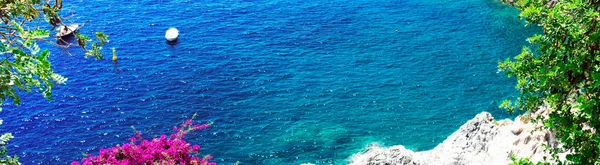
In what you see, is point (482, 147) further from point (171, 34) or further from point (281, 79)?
point (171, 34)

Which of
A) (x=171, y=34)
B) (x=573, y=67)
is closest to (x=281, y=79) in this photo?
(x=171, y=34)

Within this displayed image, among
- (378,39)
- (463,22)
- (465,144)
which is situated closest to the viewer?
(465,144)

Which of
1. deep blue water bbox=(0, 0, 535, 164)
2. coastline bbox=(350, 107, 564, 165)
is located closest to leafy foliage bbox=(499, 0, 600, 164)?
coastline bbox=(350, 107, 564, 165)

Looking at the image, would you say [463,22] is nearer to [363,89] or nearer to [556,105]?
[363,89]

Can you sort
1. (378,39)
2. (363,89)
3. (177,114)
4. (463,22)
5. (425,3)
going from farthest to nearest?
1. (425,3)
2. (463,22)
3. (378,39)
4. (363,89)
5. (177,114)

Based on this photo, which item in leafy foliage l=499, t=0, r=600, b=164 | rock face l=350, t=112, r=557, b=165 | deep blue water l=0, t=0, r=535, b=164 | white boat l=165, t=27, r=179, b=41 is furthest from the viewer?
white boat l=165, t=27, r=179, b=41

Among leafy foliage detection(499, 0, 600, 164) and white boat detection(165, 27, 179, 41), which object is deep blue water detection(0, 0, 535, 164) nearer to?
white boat detection(165, 27, 179, 41)

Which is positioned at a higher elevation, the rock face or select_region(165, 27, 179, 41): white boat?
select_region(165, 27, 179, 41): white boat

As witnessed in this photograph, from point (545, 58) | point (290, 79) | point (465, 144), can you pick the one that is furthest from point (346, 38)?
point (545, 58)
